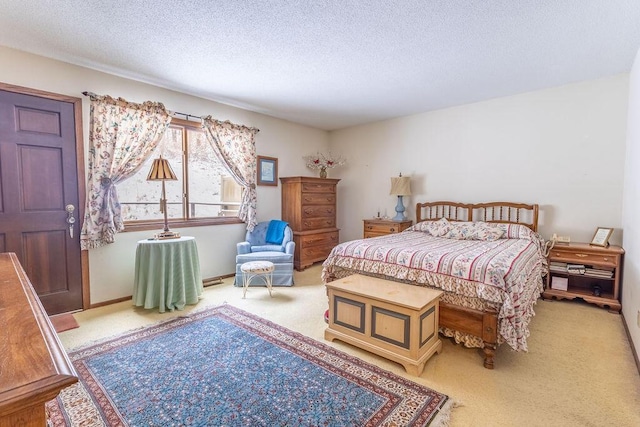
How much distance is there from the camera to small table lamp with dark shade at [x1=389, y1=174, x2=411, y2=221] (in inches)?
192

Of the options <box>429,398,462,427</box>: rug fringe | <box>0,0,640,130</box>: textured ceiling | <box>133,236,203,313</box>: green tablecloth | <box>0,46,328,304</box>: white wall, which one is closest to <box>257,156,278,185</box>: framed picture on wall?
<box>0,46,328,304</box>: white wall

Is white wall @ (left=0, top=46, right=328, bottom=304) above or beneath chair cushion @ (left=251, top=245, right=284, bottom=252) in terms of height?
above

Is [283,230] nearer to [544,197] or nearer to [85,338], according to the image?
[85,338]

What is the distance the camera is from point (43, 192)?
3008 millimetres

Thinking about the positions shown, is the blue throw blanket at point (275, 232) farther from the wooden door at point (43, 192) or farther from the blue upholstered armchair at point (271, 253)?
the wooden door at point (43, 192)

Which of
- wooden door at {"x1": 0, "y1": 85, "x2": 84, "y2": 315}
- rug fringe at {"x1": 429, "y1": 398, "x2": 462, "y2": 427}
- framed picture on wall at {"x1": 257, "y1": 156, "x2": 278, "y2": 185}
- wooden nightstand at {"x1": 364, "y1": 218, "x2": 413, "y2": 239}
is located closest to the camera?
rug fringe at {"x1": 429, "y1": 398, "x2": 462, "y2": 427}

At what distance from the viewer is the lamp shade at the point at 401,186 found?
487cm

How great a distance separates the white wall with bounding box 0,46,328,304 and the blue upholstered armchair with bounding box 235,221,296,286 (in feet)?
0.97

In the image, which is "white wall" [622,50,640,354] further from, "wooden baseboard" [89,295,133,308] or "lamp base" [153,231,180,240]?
"wooden baseboard" [89,295,133,308]

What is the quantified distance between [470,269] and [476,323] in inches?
15.7

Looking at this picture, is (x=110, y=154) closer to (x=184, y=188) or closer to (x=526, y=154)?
(x=184, y=188)

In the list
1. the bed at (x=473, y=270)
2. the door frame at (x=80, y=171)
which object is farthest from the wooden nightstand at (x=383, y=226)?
the door frame at (x=80, y=171)

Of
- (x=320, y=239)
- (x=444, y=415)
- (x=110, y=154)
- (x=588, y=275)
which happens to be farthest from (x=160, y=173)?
(x=588, y=275)

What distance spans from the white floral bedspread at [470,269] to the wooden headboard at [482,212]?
1.91 feet
